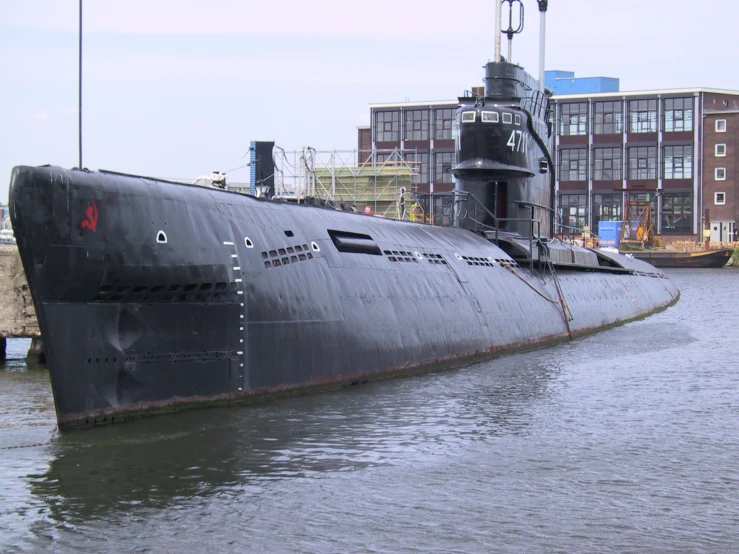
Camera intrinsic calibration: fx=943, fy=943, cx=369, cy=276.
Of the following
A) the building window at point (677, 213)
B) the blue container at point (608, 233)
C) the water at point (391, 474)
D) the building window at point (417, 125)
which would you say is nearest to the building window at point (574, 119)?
the building window at point (677, 213)

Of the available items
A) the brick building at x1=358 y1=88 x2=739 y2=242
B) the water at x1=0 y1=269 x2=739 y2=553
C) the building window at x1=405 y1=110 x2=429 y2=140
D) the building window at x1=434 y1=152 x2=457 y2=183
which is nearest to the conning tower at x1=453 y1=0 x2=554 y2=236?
the water at x1=0 y1=269 x2=739 y2=553

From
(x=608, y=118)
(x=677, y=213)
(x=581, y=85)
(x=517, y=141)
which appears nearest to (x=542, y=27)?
(x=517, y=141)

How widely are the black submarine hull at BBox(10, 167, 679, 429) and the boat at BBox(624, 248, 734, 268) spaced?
70714mm

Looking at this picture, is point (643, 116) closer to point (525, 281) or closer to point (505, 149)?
point (505, 149)

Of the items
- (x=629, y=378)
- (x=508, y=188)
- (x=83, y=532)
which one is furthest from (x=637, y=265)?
(x=83, y=532)

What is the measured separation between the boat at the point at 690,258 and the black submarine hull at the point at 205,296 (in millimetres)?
70714

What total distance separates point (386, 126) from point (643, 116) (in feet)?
85.4

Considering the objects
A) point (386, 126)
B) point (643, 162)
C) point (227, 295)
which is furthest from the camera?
point (386, 126)

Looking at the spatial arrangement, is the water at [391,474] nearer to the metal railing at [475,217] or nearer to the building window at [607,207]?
the metal railing at [475,217]

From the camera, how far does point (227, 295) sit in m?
14.1

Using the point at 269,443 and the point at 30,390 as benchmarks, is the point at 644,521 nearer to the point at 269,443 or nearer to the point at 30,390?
the point at 269,443

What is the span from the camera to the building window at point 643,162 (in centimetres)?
9556

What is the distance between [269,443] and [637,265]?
3101 centimetres

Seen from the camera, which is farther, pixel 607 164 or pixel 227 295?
pixel 607 164
